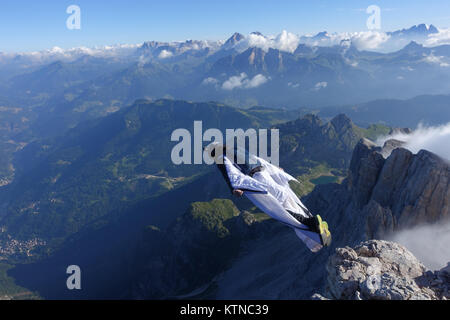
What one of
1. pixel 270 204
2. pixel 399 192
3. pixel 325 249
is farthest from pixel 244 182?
pixel 325 249

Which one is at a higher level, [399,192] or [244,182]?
[244,182]

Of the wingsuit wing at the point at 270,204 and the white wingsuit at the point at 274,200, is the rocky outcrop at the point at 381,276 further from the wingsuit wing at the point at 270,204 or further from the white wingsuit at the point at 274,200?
the white wingsuit at the point at 274,200

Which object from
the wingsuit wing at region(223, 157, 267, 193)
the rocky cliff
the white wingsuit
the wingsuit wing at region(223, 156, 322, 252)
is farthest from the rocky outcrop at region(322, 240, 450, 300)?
the wingsuit wing at region(223, 157, 267, 193)

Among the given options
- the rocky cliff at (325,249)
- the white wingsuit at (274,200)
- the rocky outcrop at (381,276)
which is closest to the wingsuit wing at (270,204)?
the white wingsuit at (274,200)

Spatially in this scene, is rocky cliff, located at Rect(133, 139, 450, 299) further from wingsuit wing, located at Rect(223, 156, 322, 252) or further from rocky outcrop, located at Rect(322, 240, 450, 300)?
wingsuit wing, located at Rect(223, 156, 322, 252)

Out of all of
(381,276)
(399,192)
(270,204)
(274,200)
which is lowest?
(399,192)

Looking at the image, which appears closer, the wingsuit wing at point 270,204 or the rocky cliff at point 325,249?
the wingsuit wing at point 270,204

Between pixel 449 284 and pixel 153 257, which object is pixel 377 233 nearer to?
pixel 449 284

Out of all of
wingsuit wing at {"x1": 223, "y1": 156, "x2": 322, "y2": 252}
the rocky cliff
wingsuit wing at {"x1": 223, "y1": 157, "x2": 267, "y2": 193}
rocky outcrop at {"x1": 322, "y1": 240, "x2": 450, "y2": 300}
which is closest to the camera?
rocky outcrop at {"x1": 322, "y1": 240, "x2": 450, "y2": 300}

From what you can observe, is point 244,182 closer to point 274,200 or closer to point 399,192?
point 274,200
